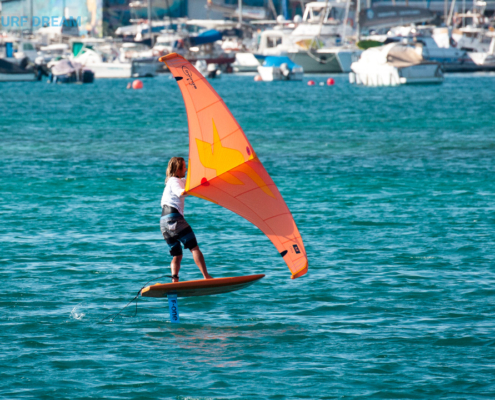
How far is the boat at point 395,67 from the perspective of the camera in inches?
3900

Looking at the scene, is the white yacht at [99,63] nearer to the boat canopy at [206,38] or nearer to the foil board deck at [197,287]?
the boat canopy at [206,38]

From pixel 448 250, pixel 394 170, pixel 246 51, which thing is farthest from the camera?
pixel 246 51

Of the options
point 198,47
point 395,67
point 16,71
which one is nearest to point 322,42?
point 198,47

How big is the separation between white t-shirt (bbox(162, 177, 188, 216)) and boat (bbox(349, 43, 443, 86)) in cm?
8789

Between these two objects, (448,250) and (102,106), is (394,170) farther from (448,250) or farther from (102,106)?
(102,106)

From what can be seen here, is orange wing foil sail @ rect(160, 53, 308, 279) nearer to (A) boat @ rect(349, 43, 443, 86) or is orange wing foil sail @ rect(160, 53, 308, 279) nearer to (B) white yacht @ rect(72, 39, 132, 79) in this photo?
(A) boat @ rect(349, 43, 443, 86)

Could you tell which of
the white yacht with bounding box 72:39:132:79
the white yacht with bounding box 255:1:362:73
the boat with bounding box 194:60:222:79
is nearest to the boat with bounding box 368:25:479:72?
the white yacht with bounding box 255:1:362:73

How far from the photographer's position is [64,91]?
9994 cm

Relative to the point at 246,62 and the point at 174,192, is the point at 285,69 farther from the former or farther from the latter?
the point at 174,192

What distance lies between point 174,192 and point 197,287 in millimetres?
1404

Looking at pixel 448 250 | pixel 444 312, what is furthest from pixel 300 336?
pixel 448 250

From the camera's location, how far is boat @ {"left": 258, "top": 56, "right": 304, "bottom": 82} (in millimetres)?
122062

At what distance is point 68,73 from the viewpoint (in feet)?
387

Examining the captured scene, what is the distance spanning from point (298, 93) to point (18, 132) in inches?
1963
